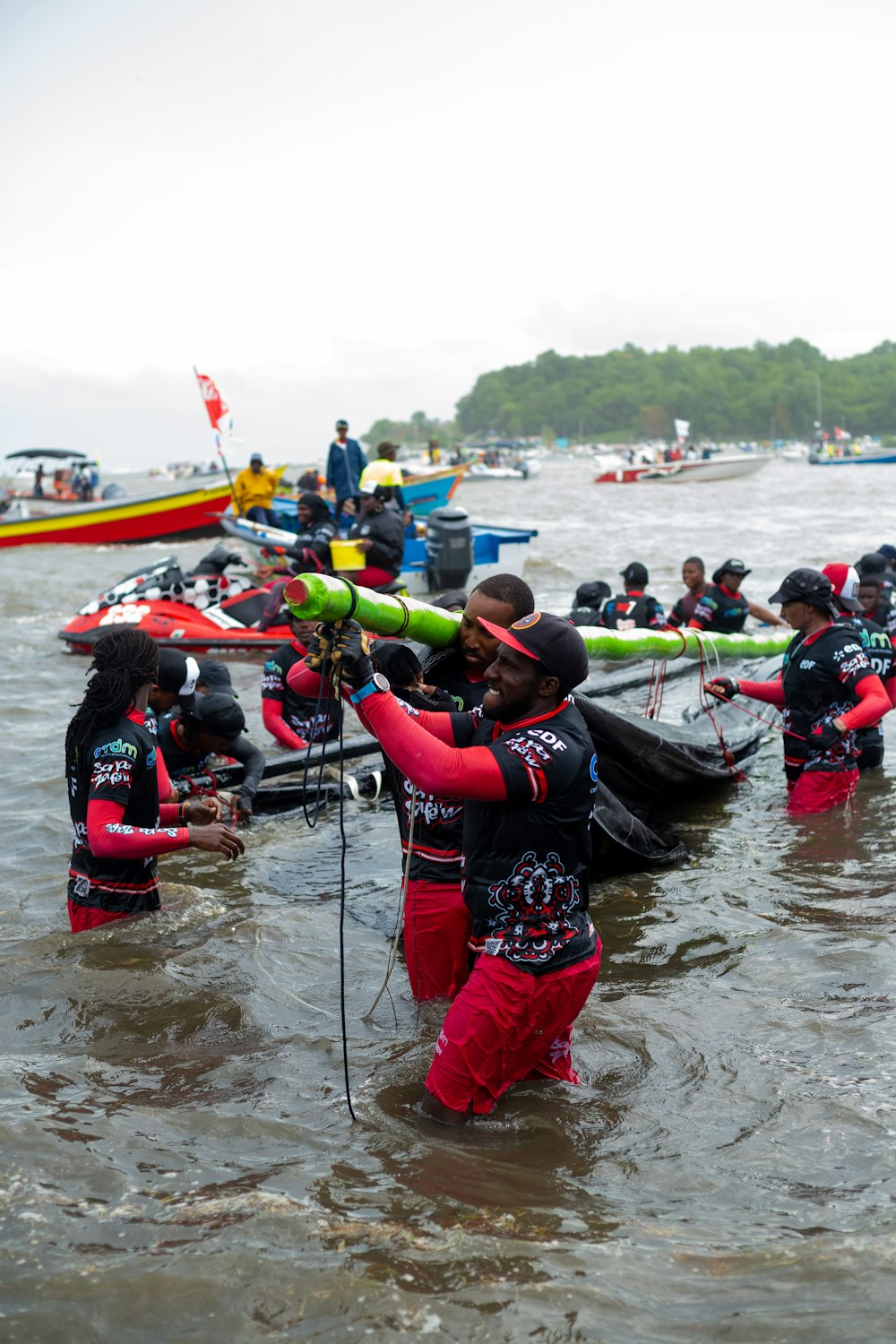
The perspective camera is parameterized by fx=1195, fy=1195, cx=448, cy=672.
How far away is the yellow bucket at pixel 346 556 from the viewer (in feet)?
36.6

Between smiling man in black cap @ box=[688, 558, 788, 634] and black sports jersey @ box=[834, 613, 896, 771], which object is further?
smiling man in black cap @ box=[688, 558, 788, 634]

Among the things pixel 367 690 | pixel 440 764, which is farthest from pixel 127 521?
pixel 440 764

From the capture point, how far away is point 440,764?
3291mm

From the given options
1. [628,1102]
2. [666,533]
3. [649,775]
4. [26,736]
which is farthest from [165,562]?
[666,533]

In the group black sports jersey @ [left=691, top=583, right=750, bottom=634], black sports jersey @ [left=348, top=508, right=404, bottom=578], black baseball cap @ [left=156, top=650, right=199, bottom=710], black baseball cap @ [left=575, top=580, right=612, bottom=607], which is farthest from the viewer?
black baseball cap @ [left=575, top=580, right=612, bottom=607]

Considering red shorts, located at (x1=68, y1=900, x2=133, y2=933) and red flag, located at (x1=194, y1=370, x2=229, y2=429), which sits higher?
red flag, located at (x1=194, y1=370, x2=229, y2=429)

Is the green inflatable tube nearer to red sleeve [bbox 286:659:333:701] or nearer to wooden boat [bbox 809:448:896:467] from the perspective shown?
red sleeve [bbox 286:659:333:701]

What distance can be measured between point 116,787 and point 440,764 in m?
1.82

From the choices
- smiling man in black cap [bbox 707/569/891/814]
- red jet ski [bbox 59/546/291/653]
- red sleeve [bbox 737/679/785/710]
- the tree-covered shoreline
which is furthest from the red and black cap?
the tree-covered shoreline

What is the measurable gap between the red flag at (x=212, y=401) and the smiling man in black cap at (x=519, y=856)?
18.1 meters

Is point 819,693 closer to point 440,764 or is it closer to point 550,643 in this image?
point 550,643

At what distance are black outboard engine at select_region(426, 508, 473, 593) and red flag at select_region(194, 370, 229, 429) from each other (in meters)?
5.34

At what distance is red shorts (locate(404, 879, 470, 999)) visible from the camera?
452cm

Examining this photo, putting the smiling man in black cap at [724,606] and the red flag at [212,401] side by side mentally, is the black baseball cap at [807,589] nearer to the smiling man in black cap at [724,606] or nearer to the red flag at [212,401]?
the smiling man in black cap at [724,606]
